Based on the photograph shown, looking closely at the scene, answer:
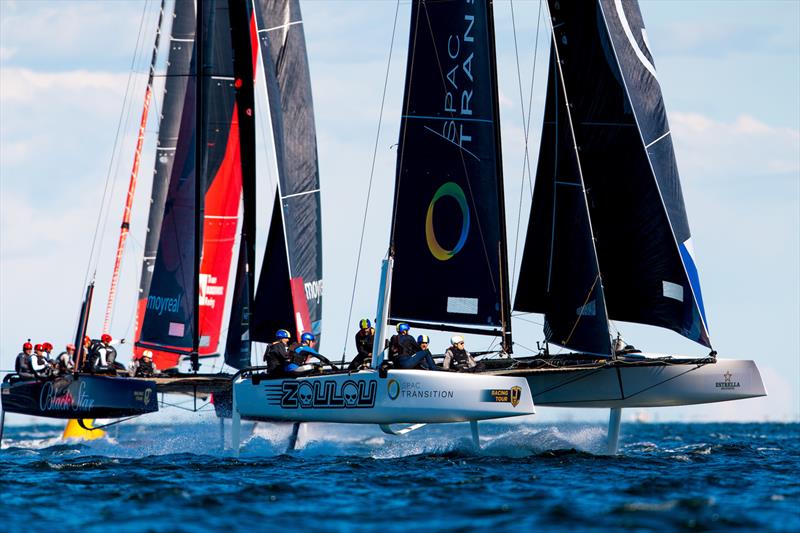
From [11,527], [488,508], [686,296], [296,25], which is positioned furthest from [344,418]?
[296,25]

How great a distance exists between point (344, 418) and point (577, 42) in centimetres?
736

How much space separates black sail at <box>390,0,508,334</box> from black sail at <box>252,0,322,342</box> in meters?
4.68

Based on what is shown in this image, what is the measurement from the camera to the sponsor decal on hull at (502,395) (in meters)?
18.8

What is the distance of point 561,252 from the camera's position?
21141mm

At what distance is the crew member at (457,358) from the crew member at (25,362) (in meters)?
10.5

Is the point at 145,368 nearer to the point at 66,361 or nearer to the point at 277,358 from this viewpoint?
the point at 66,361

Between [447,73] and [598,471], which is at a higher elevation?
[447,73]

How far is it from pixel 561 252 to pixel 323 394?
4.36m

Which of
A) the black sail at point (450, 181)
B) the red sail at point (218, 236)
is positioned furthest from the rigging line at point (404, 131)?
the red sail at point (218, 236)

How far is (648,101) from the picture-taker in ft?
71.0

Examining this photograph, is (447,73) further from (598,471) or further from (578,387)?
(598,471)

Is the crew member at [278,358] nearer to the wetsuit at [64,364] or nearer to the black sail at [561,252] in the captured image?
the black sail at [561,252]

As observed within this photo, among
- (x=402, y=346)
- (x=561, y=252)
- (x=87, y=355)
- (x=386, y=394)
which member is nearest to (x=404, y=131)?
(x=561, y=252)

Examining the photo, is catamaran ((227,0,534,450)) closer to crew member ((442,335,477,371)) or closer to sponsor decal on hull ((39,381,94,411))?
crew member ((442,335,477,371))
